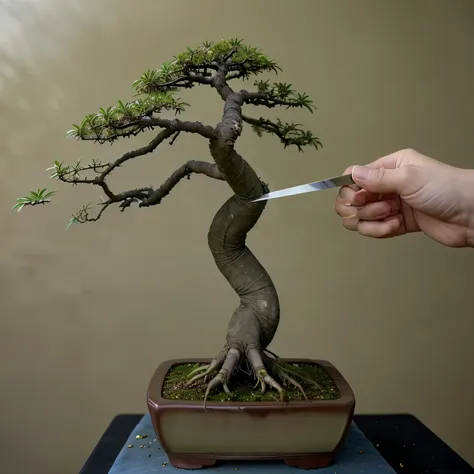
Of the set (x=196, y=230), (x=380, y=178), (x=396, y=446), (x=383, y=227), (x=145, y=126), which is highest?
(x=145, y=126)

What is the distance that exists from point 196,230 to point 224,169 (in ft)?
3.76

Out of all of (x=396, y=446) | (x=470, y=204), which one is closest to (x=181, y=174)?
(x=470, y=204)

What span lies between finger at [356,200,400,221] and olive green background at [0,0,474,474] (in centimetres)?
109

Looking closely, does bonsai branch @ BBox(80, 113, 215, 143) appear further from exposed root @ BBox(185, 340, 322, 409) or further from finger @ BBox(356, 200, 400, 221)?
exposed root @ BBox(185, 340, 322, 409)

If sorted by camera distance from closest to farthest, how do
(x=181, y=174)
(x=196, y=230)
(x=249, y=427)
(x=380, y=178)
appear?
(x=380, y=178), (x=249, y=427), (x=181, y=174), (x=196, y=230)

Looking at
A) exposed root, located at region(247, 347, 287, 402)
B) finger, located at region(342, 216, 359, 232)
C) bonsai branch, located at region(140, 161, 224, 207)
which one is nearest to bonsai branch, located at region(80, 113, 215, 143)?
bonsai branch, located at region(140, 161, 224, 207)

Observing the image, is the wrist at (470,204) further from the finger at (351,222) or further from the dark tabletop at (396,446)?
the dark tabletop at (396,446)

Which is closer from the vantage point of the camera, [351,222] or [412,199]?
[412,199]

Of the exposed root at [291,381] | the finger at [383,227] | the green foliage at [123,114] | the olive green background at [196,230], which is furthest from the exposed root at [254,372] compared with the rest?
the olive green background at [196,230]

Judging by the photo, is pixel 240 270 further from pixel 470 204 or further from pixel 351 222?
pixel 470 204

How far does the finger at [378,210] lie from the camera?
4.89ft

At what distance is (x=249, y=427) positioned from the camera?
1337 mm

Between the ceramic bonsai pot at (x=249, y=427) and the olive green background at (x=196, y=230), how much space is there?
129 centimetres

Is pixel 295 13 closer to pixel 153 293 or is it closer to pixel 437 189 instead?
pixel 153 293
